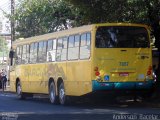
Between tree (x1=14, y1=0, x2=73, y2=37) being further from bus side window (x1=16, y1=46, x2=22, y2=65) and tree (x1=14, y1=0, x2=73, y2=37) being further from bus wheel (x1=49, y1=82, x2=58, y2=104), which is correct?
bus wheel (x1=49, y1=82, x2=58, y2=104)

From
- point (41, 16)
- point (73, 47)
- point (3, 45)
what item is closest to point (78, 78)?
point (73, 47)

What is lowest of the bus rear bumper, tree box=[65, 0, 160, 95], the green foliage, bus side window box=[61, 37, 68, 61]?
the bus rear bumper

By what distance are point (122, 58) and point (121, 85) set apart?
1062mm

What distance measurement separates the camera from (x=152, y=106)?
71.4 feet

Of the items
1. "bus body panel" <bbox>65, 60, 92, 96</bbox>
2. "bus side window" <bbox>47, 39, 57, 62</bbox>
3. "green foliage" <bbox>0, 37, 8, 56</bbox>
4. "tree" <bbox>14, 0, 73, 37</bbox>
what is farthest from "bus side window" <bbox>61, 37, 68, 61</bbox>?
"green foliage" <bbox>0, 37, 8, 56</bbox>

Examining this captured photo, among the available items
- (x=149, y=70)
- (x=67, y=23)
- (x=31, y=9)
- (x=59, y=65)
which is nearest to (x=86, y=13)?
(x=59, y=65)

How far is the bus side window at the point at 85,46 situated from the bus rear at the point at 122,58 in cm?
43

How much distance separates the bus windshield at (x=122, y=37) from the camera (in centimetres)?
2088

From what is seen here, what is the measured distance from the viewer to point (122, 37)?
21.2 metres

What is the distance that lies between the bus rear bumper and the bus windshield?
1.45 meters

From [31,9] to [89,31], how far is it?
1807 centimetres

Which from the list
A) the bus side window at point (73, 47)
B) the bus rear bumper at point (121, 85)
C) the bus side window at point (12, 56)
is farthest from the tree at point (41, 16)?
the bus rear bumper at point (121, 85)

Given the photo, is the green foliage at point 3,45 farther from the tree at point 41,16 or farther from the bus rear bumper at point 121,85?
the bus rear bumper at point 121,85

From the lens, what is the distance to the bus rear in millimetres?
20719
